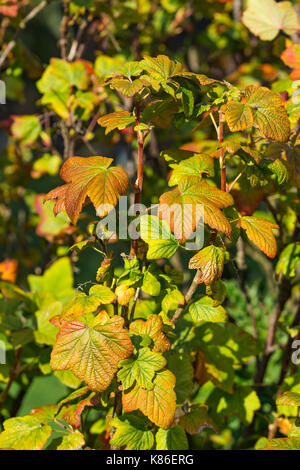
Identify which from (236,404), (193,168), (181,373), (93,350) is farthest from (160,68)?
(236,404)

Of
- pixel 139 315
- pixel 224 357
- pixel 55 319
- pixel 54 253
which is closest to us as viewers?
pixel 55 319

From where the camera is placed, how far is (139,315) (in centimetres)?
122

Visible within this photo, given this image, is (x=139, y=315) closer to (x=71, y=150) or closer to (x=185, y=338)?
(x=185, y=338)

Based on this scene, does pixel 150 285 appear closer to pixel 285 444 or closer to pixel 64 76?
pixel 285 444

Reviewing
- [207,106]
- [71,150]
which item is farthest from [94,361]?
[71,150]

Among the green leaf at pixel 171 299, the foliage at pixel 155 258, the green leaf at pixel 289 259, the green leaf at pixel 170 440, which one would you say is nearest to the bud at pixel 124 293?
the foliage at pixel 155 258

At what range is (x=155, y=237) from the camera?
97 centimetres

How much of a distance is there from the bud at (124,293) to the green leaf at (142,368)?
0.11 meters

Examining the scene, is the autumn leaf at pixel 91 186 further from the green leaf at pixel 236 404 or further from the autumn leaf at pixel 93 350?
the green leaf at pixel 236 404

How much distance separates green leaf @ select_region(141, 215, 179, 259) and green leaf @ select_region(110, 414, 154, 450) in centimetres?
39

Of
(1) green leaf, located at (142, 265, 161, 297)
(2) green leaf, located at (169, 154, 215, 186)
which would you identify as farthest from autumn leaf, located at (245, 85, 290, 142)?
(1) green leaf, located at (142, 265, 161, 297)

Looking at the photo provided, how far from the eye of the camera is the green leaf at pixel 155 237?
0.97 metres

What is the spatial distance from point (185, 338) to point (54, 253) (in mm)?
1181

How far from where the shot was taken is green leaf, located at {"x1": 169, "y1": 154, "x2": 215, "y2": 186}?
105cm
